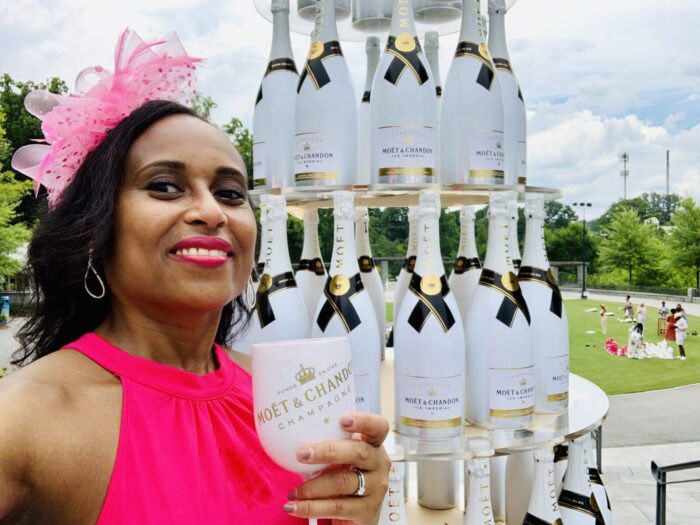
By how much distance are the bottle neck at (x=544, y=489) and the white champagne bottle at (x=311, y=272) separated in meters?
0.86

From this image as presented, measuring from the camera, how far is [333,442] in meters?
0.79

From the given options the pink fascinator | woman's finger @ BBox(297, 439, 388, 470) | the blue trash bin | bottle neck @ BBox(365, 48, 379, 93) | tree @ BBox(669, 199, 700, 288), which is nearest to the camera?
woman's finger @ BBox(297, 439, 388, 470)

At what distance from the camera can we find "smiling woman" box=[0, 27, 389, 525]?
82 centimetres

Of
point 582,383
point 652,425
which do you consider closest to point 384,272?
point 582,383

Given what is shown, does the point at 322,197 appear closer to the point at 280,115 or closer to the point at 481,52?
the point at 280,115

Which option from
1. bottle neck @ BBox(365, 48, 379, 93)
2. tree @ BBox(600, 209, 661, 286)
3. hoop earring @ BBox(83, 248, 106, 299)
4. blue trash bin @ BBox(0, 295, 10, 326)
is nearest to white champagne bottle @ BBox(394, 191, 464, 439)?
hoop earring @ BBox(83, 248, 106, 299)

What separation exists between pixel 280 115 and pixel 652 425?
924 centimetres

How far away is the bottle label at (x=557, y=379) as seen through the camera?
1.71 m

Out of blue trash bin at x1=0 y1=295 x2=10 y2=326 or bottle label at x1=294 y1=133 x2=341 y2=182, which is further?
blue trash bin at x1=0 y1=295 x2=10 y2=326

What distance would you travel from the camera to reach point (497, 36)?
194 cm

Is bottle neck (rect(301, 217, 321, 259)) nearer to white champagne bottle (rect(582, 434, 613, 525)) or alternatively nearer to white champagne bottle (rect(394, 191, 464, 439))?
white champagne bottle (rect(394, 191, 464, 439))

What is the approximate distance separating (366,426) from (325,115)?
1.06 m

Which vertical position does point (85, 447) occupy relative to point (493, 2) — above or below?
below

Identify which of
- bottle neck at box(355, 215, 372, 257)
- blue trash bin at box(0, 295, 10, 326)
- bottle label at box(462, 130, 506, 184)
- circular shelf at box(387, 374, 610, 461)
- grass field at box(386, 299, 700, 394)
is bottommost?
grass field at box(386, 299, 700, 394)
